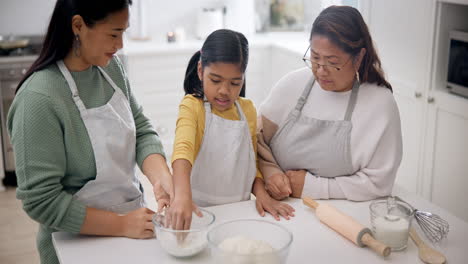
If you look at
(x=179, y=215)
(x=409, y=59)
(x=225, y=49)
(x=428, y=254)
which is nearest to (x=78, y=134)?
(x=179, y=215)

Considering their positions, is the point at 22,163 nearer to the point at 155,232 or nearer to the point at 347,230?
the point at 155,232

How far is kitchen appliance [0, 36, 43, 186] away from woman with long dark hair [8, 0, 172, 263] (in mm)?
2321

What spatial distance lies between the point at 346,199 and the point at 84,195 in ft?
2.48

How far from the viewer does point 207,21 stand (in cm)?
447

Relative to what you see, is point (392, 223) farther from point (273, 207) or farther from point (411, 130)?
point (411, 130)

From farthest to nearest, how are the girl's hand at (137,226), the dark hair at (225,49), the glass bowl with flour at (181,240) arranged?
1. the dark hair at (225,49)
2. the girl's hand at (137,226)
3. the glass bowl with flour at (181,240)

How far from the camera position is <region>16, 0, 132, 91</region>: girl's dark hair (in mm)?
1454

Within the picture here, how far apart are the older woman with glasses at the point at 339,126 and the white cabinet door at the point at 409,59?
115 cm

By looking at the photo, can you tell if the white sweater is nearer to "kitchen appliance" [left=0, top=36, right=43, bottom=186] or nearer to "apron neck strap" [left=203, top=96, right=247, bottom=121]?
"apron neck strap" [left=203, top=96, right=247, bottom=121]

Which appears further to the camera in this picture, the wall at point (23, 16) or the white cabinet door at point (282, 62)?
the wall at point (23, 16)

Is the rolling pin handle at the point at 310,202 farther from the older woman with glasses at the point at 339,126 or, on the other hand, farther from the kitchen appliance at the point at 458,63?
the kitchen appliance at the point at 458,63

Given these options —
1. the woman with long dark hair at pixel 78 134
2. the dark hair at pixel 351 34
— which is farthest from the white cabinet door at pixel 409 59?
the woman with long dark hair at pixel 78 134

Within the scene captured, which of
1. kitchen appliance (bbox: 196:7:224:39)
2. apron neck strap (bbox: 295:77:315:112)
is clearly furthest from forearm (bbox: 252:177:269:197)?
kitchen appliance (bbox: 196:7:224:39)

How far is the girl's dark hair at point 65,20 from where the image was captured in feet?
4.77
